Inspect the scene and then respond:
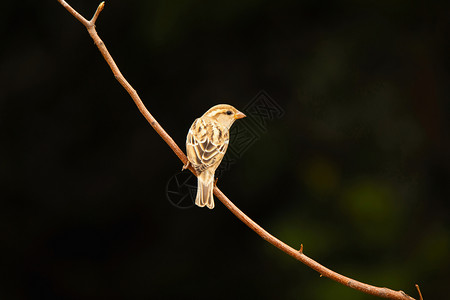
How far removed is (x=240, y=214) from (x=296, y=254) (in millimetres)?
207

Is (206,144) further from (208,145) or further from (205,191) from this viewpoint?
(205,191)

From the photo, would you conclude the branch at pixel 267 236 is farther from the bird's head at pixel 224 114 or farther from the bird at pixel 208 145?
the bird's head at pixel 224 114

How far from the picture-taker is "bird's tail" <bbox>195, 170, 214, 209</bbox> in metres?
1.69

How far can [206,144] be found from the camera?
193 centimetres

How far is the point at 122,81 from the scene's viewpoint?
5.12 feet

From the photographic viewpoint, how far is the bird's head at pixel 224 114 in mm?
2004

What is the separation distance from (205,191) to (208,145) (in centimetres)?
26

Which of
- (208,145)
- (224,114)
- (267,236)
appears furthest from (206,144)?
(267,236)

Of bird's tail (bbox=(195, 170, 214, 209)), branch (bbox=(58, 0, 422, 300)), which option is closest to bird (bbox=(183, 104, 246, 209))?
bird's tail (bbox=(195, 170, 214, 209))

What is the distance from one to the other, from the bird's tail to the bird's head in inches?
12.5

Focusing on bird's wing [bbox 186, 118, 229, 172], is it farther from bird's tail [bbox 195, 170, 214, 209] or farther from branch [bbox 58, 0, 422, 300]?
branch [bbox 58, 0, 422, 300]

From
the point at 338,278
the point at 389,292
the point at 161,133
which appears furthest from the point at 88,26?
the point at 389,292

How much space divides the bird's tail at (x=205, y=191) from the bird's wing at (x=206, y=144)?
5cm

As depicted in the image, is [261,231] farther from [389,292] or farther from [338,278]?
[389,292]
